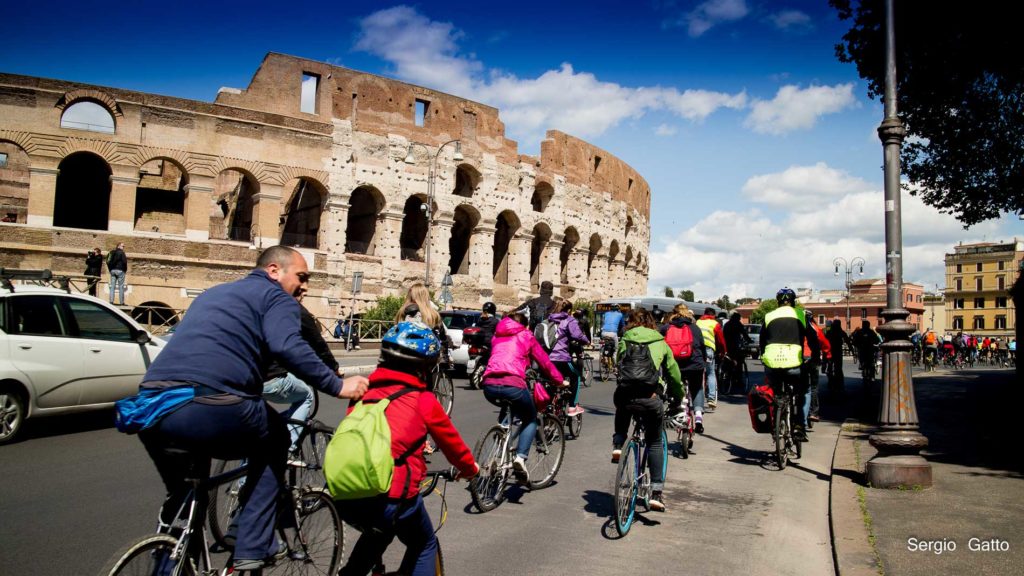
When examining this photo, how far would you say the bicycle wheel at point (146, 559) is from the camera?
3047 millimetres

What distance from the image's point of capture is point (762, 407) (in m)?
8.34

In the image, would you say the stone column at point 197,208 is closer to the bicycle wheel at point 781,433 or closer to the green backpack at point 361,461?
the bicycle wheel at point 781,433

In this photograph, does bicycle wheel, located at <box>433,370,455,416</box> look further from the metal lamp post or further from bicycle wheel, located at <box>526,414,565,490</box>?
the metal lamp post

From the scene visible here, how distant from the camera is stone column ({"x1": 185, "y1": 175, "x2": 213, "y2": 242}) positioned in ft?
95.8

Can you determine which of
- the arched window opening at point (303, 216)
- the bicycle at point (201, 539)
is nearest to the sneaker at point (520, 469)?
the bicycle at point (201, 539)

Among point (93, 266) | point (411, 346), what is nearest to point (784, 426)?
point (411, 346)

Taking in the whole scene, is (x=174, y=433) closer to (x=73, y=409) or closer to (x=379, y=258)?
(x=73, y=409)

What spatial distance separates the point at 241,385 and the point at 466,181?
36.7 meters

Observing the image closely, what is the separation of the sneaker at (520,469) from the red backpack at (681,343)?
13.2 ft

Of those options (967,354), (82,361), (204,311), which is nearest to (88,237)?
(82,361)

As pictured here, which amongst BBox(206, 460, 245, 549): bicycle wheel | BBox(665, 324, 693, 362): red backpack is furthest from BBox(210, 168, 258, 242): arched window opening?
BBox(206, 460, 245, 549): bicycle wheel

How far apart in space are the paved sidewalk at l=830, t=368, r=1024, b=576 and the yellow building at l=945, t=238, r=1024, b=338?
Answer: 10404 cm

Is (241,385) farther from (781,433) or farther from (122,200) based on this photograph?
(122,200)

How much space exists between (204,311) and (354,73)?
33.3m
